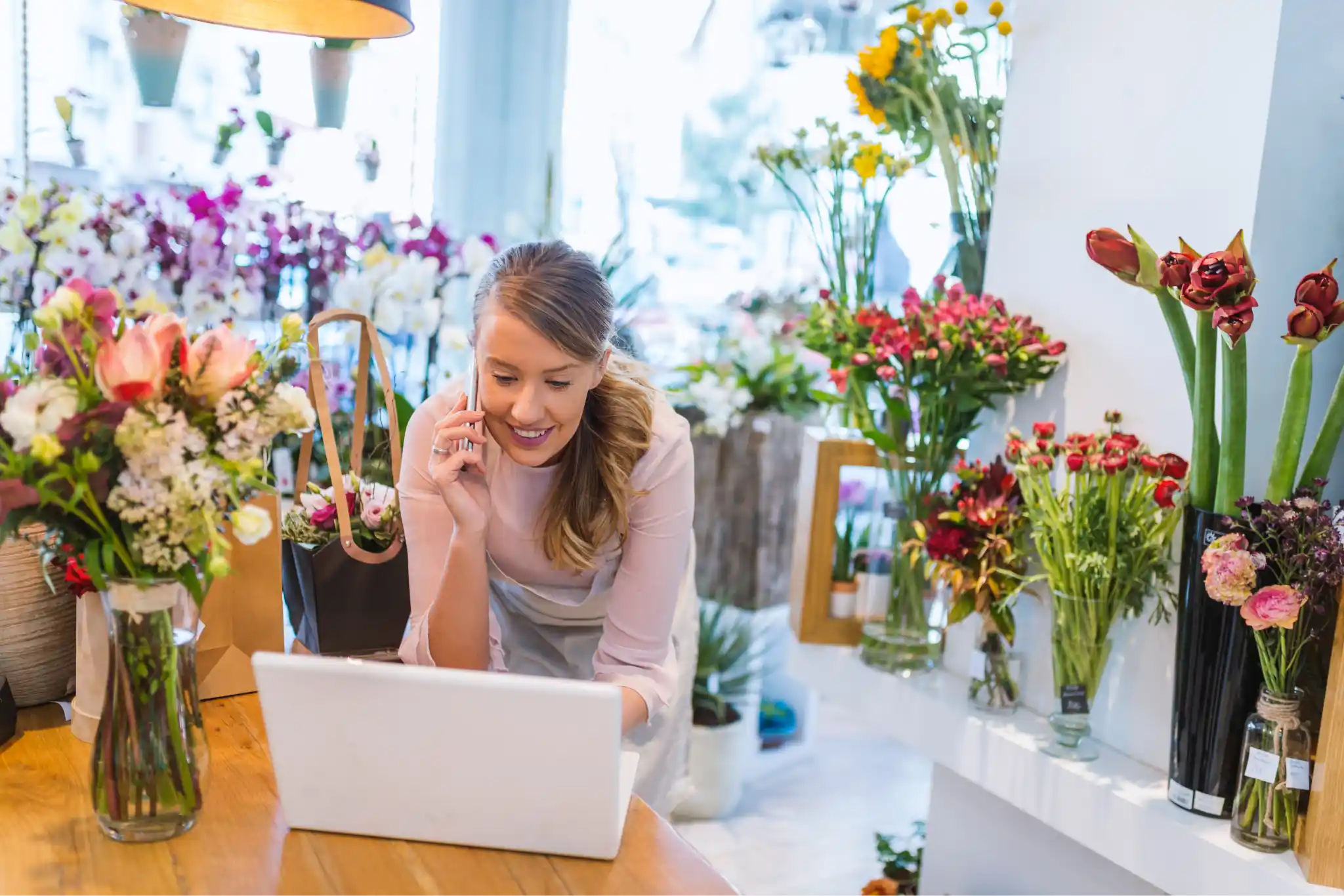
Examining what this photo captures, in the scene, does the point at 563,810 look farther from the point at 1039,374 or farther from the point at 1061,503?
the point at 1039,374

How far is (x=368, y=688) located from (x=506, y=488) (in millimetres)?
770

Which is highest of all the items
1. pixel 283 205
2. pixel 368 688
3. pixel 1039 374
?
pixel 283 205

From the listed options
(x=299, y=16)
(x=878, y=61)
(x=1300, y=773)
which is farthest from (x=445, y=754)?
(x=878, y=61)

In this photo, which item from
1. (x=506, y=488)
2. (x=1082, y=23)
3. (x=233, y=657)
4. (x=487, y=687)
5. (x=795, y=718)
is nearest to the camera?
(x=487, y=687)

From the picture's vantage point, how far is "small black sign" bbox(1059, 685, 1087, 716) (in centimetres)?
189

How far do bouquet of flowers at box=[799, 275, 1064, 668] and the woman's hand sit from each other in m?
0.77

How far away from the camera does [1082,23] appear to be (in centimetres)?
203

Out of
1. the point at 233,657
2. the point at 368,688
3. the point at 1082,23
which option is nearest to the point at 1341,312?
the point at 1082,23

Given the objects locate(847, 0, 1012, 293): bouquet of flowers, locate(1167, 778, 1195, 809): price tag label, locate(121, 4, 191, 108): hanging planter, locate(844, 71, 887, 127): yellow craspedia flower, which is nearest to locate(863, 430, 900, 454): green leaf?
locate(847, 0, 1012, 293): bouquet of flowers

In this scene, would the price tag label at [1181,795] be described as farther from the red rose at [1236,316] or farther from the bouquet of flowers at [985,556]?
the red rose at [1236,316]

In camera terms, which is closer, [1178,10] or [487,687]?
[487,687]

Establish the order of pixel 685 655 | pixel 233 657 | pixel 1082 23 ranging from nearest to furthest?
pixel 233 657, pixel 1082 23, pixel 685 655

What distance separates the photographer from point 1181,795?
1.74m

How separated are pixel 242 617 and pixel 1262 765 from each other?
1.38m
